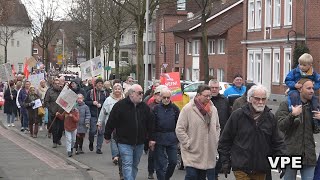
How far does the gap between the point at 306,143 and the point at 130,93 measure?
11.1 ft

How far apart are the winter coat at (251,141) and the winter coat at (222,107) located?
392cm

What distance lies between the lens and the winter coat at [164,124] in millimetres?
11609

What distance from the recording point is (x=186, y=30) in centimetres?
6438

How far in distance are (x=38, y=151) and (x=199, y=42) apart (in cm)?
4619

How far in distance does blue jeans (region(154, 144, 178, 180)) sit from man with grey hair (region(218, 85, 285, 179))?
146 inches

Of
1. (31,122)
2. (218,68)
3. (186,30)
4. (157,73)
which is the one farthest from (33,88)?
(157,73)

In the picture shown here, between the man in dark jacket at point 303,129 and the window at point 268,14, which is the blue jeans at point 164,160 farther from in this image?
the window at point 268,14

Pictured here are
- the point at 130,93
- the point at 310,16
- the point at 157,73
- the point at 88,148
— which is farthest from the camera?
the point at 157,73

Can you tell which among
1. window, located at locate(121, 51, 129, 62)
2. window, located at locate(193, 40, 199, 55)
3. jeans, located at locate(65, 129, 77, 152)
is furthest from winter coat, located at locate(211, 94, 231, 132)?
window, located at locate(121, 51, 129, 62)

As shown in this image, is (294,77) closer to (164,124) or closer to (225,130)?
(225,130)

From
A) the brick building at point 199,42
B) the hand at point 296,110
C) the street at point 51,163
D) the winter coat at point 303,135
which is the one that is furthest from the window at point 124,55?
the hand at point 296,110

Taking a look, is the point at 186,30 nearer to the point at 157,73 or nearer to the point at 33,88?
the point at 157,73

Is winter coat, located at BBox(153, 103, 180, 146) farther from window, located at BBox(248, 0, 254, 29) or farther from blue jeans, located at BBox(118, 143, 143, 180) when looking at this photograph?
window, located at BBox(248, 0, 254, 29)

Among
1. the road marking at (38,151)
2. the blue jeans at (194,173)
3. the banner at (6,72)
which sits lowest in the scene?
the road marking at (38,151)
